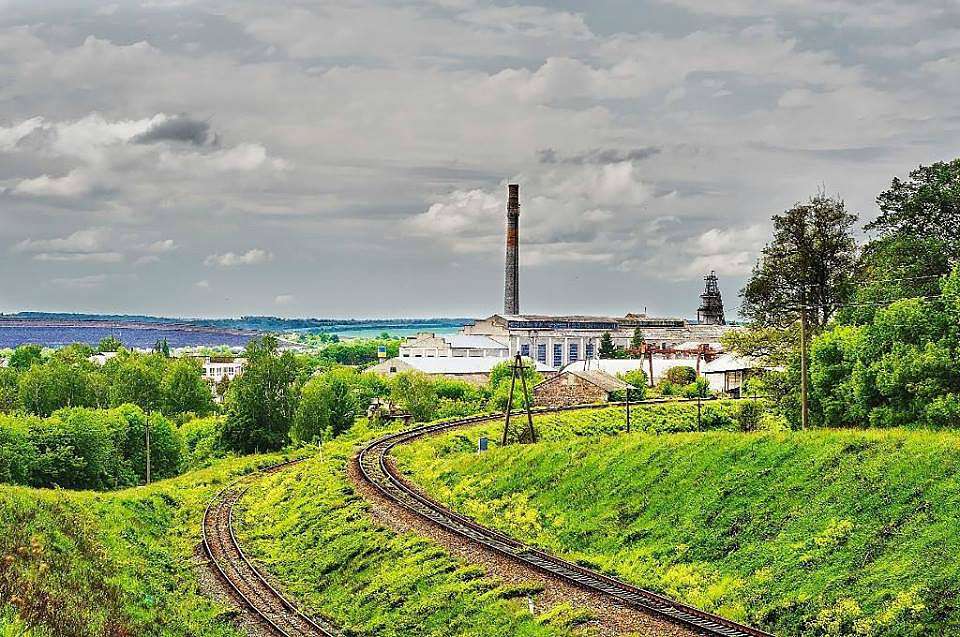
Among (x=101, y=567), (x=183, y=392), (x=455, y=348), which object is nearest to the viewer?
(x=101, y=567)

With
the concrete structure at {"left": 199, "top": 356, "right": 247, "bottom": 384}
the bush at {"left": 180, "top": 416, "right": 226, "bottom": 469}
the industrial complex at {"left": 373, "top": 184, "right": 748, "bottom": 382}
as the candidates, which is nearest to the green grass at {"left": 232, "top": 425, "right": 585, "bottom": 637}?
the bush at {"left": 180, "top": 416, "right": 226, "bottom": 469}

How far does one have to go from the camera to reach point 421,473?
123 ft

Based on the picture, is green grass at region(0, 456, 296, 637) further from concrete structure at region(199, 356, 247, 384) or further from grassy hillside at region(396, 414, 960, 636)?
Answer: concrete structure at region(199, 356, 247, 384)

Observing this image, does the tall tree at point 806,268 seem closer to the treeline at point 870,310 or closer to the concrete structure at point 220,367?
the treeline at point 870,310

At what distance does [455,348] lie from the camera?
5271 inches

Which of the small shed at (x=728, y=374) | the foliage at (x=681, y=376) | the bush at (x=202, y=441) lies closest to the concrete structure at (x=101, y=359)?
the bush at (x=202, y=441)

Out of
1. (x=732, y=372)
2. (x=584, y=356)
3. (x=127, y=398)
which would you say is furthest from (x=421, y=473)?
(x=584, y=356)

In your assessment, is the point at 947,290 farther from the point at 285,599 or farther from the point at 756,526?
the point at 285,599

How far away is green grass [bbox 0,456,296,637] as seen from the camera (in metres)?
18.2

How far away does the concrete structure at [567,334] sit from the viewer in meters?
139

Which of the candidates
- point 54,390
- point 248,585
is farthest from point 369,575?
point 54,390

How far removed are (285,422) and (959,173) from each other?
38.9 m

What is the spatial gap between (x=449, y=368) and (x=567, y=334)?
41.8 metres

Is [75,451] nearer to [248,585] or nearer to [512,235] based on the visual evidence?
[248,585]
